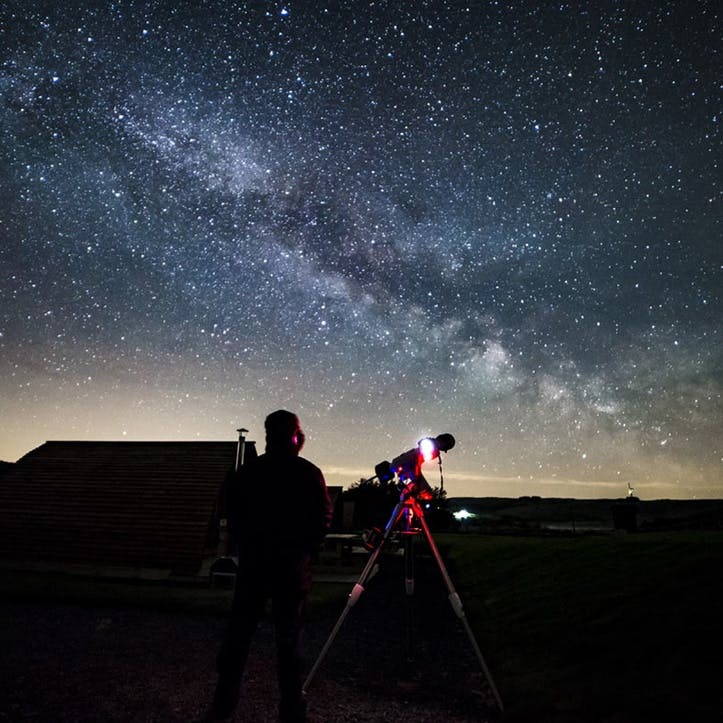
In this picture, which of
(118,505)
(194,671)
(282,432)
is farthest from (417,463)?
(118,505)

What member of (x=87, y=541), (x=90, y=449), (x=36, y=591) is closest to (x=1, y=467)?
(x=90, y=449)

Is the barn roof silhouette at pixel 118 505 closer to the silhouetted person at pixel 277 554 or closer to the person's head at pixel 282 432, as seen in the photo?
the silhouetted person at pixel 277 554

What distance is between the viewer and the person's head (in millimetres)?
3234

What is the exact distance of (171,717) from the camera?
3.46m

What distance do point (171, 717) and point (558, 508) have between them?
305 feet

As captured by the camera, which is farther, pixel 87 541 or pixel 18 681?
pixel 87 541

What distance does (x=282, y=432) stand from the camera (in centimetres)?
325

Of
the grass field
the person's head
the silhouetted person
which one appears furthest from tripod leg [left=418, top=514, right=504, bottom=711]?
the person's head

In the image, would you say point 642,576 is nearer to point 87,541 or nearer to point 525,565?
point 525,565

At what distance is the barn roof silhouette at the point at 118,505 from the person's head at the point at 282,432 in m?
12.3

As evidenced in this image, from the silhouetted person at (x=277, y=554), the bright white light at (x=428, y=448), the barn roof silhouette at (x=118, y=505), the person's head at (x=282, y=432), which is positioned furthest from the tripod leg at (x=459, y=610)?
the barn roof silhouette at (x=118, y=505)

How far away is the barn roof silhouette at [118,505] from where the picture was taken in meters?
14.1

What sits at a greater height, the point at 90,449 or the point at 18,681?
the point at 90,449

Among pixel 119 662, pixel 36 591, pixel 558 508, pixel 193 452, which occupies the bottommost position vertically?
pixel 558 508
